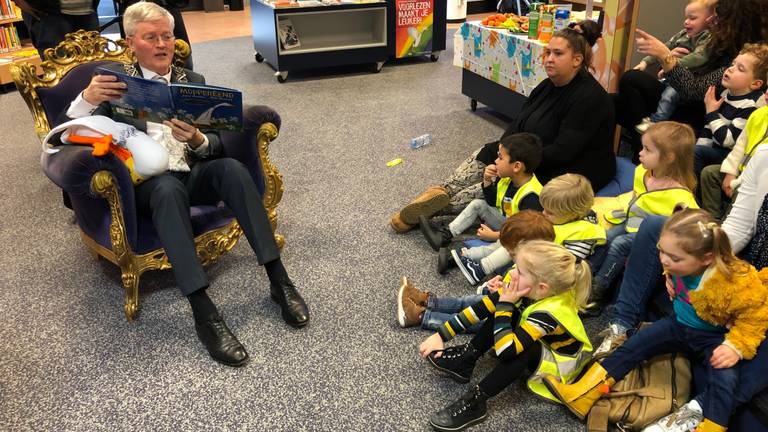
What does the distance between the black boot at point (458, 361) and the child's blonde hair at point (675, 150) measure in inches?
37.2

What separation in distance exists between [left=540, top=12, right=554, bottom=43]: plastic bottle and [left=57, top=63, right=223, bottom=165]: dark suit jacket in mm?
2111

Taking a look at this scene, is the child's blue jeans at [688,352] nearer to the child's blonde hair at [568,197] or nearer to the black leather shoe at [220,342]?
the child's blonde hair at [568,197]

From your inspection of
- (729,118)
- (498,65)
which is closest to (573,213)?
(729,118)

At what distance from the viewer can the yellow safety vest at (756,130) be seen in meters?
2.04

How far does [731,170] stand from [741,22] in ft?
2.75

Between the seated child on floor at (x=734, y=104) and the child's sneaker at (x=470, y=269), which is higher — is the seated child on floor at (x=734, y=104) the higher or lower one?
the higher one

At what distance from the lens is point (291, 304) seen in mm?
2158

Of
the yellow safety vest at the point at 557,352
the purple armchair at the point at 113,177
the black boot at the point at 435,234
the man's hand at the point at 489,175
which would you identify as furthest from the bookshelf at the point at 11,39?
the yellow safety vest at the point at 557,352

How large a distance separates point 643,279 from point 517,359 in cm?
56

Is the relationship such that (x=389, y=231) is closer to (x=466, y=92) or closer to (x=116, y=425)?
(x=116, y=425)

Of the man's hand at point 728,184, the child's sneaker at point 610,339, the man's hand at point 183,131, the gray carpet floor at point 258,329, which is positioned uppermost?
the man's hand at point 183,131

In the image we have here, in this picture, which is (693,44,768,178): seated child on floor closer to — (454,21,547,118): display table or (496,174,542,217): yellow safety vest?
(496,174,542,217): yellow safety vest

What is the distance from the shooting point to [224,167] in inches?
86.3

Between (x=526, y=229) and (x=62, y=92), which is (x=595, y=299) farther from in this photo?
(x=62, y=92)
